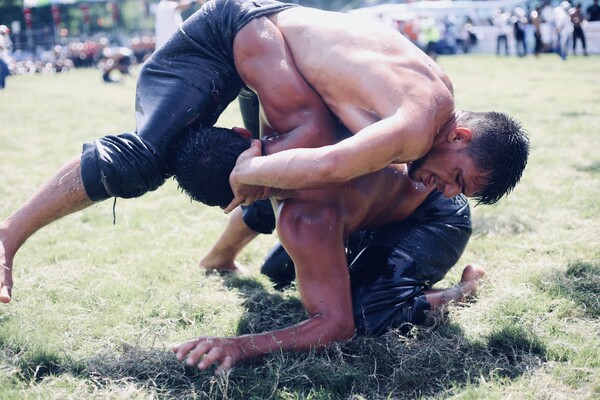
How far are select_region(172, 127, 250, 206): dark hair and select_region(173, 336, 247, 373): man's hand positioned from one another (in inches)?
22.4

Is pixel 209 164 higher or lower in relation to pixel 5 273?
higher

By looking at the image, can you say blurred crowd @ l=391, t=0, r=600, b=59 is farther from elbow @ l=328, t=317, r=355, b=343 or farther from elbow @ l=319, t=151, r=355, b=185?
elbow @ l=319, t=151, r=355, b=185

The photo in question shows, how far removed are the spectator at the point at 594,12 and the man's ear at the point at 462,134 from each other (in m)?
20.7

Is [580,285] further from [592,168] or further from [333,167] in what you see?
[592,168]

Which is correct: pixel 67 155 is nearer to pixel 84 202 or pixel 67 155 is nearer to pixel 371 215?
pixel 84 202

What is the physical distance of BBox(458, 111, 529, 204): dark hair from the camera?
271 centimetres

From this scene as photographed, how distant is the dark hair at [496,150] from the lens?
107 inches

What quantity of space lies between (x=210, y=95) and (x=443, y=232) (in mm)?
1233

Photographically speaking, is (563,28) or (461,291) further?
(563,28)

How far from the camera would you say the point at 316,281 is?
8.52ft

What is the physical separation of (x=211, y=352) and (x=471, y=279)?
137 cm

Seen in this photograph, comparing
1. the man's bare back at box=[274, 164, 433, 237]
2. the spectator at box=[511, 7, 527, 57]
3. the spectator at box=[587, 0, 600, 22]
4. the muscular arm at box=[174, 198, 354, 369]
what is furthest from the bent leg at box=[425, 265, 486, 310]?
the spectator at box=[587, 0, 600, 22]

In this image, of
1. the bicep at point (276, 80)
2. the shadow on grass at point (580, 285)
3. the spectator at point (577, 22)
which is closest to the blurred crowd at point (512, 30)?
the spectator at point (577, 22)

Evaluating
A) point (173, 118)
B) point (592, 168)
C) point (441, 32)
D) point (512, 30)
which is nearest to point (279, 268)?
point (173, 118)
